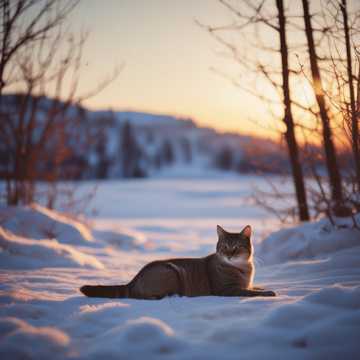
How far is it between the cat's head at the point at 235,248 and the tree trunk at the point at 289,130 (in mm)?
2737

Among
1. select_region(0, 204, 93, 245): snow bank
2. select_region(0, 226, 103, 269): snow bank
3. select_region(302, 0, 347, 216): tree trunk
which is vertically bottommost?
select_region(0, 226, 103, 269): snow bank

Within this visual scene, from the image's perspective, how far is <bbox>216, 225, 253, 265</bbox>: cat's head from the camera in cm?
358

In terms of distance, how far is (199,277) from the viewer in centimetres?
360

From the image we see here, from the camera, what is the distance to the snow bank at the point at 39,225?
6.89 metres

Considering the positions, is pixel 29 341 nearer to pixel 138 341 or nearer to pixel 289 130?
pixel 138 341

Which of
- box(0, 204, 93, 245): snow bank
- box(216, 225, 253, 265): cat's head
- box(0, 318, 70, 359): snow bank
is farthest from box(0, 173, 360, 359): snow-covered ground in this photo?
box(0, 204, 93, 245): snow bank

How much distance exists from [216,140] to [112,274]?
484ft

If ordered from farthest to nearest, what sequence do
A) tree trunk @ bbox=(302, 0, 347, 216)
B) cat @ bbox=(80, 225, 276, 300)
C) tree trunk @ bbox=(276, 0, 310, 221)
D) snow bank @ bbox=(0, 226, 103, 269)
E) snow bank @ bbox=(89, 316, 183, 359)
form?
1. tree trunk @ bbox=(276, 0, 310, 221)
2. tree trunk @ bbox=(302, 0, 347, 216)
3. snow bank @ bbox=(0, 226, 103, 269)
4. cat @ bbox=(80, 225, 276, 300)
5. snow bank @ bbox=(89, 316, 183, 359)

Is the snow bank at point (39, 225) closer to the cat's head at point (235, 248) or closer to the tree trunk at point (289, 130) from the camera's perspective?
the cat's head at point (235, 248)

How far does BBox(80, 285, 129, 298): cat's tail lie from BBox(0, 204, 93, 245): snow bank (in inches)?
157

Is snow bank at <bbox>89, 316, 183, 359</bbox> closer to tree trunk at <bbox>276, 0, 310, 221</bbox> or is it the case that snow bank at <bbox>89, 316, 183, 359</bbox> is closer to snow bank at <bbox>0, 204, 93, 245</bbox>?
tree trunk at <bbox>276, 0, 310, 221</bbox>

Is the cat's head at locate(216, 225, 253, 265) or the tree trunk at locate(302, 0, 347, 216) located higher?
the tree trunk at locate(302, 0, 347, 216)

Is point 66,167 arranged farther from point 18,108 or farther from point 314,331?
point 314,331

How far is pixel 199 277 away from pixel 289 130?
419 cm
